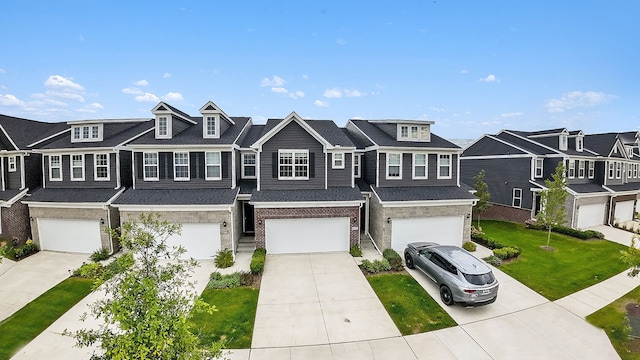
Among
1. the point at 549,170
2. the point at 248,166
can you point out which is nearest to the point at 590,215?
the point at 549,170

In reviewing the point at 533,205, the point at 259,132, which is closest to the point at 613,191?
the point at 533,205

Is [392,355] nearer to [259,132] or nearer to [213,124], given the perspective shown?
[213,124]

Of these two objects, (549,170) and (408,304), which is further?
(549,170)

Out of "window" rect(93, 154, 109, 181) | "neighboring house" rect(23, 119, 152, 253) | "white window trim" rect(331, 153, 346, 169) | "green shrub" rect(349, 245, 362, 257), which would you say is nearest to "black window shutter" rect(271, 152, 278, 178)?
"white window trim" rect(331, 153, 346, 169)

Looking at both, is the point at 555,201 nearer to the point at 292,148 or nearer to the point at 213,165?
the point at 292,148

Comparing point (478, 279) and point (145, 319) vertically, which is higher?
point (145, 319)
